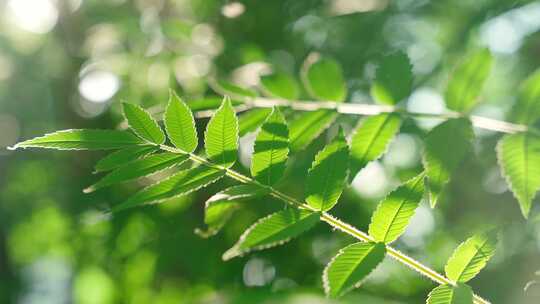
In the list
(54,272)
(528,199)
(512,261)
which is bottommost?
(54,272)

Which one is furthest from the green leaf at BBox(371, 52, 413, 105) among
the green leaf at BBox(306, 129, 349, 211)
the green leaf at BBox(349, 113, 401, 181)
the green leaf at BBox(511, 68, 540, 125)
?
the green leaf at BBox(306, 129, 349, 211)

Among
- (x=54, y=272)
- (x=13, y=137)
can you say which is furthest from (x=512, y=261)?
(x=13, y=137)

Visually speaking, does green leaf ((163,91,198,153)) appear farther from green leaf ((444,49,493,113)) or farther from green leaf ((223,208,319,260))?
green leaf ((444,49,493,113))

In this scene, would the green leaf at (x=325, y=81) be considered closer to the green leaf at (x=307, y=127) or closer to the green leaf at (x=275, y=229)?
the green leaf at (x=307, y=127)

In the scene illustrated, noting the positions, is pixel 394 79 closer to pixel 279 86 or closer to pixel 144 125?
pixel 279 86

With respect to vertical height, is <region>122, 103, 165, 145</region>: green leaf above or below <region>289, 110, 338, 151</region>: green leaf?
above

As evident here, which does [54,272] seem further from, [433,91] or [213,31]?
[433,91]
